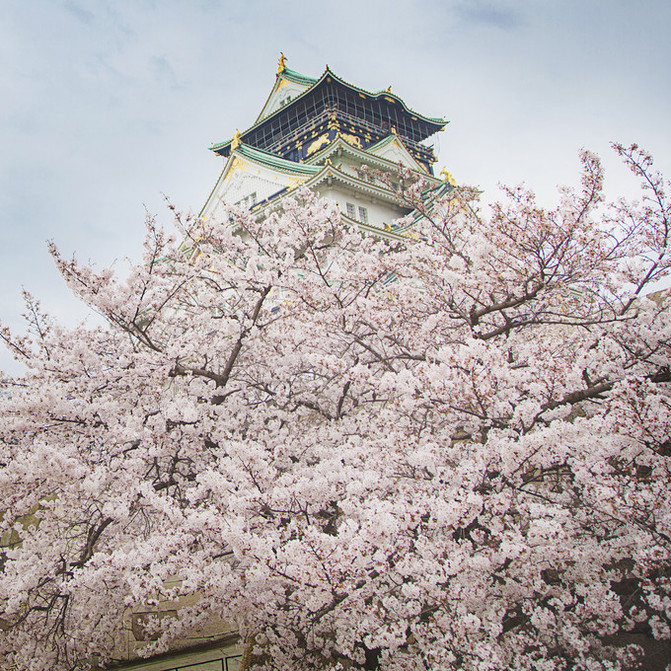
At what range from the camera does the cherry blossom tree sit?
461 cm

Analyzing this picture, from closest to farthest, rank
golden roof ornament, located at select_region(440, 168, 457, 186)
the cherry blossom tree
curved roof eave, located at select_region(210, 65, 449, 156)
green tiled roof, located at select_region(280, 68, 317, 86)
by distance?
the cherry blossom tree
golden roof ornament, located at select_region(440, 168, 457, 186)
curved roof eave, located at select_region(210, 65, 449, 156)
green tiled roof, located at select_region(280, 68, 317, 86)

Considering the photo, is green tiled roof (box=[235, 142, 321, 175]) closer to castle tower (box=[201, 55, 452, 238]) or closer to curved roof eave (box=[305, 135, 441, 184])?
castle tower (box=[201, 55, 452, 238])

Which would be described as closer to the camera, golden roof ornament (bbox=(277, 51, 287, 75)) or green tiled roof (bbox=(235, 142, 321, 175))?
green tiled roof (bbox=(235, 142, 321, 175))

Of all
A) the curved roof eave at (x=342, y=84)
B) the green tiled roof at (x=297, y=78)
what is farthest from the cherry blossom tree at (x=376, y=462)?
the green tiled roof at (x=297, y=78)

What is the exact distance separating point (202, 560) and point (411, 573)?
252 cm

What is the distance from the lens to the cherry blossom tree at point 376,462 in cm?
461

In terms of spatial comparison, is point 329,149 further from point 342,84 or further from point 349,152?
point 342,84

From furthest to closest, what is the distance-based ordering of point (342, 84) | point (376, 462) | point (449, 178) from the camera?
point (342, 84), point (449, 178), point (376, 462)

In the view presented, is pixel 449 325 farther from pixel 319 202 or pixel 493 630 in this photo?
pixel 493 630

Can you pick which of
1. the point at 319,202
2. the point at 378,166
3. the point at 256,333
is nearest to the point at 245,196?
the point at 378,166

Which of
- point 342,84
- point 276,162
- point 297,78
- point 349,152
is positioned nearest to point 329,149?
point 349,152

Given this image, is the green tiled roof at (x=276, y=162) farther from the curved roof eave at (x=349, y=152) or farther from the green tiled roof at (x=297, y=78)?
the green tiled roof at (x=297, y=78)

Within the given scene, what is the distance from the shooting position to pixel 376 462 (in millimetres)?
5711

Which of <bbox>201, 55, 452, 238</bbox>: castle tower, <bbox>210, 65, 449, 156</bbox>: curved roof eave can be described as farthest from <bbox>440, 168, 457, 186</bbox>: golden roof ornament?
<bbox>210, 65, 449, 156</bbox>: curved roof eave
